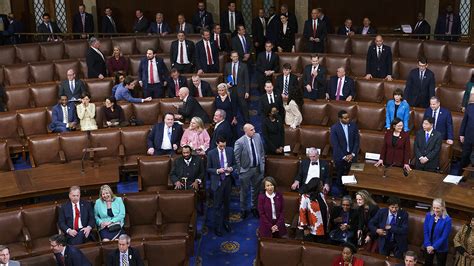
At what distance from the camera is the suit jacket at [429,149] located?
943cm

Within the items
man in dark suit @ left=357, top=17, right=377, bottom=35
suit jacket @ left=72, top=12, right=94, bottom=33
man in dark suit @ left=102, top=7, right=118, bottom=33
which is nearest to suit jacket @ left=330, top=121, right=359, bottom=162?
man in dark suit @ left=357, top=17, right=377, bottom=35

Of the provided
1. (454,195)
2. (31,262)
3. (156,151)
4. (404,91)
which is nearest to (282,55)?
(404,91)

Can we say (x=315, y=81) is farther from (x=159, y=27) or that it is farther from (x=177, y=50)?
(x=159, y=27)

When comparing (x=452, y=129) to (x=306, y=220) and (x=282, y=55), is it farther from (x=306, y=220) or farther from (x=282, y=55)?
(x=282, y=55)

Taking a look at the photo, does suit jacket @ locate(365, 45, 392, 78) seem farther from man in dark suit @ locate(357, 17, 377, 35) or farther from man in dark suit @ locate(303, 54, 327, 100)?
man in dark suit @ locate(357, 17, 377, 35)

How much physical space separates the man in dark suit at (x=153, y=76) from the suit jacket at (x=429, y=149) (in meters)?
4.56

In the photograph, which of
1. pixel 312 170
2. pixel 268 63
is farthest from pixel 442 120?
pixel 268 63

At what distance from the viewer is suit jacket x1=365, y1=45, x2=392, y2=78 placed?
12.1 m

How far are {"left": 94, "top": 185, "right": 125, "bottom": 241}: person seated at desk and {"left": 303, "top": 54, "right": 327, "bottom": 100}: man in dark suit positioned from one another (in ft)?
13.5

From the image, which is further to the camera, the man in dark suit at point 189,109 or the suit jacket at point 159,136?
the man in dark suit at point 189,109

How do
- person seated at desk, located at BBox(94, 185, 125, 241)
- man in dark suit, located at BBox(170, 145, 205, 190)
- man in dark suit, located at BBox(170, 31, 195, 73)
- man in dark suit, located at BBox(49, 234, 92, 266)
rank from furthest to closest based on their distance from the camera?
man in dark suit, located at BBox(170, 31, 195, 73) → man in dark suit, located at BBox(170, 145, 205, 190) → person seated at desk, located at BBox(94, 185, 125, 241) → man in dark suit, located at BBox(49, 234, 92, 266)

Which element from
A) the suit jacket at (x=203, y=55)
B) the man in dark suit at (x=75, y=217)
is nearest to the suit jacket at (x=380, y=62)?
the suit jacket at (x=203, y=55)

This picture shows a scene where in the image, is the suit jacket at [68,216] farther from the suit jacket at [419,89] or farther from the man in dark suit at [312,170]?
the suit jacket at [419,89]

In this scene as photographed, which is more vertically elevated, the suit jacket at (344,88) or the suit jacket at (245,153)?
the suit jacket at (344,88)
